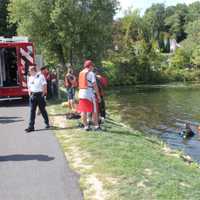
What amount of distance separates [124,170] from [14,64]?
14.0m

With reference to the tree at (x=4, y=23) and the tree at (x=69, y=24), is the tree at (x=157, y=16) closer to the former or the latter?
the tree at (x=4, y=23)

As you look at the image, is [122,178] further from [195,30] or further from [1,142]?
[195,30]

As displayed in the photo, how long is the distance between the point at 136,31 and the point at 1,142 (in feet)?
221

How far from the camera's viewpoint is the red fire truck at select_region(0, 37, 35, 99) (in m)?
21.2

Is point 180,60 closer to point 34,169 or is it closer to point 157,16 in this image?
point 157,16

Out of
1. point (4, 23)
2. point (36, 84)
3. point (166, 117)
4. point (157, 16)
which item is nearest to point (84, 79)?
point (36, 84)

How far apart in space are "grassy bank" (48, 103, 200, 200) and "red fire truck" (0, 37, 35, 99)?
8756 mm

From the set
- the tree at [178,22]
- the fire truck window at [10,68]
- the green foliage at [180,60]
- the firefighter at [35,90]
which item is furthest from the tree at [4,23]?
the tree at [178,22]

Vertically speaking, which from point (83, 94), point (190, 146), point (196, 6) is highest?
point (196, 6)

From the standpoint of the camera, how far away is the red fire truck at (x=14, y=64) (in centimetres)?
2122

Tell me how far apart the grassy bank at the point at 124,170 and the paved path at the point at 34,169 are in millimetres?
261

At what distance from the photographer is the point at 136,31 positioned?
78.3 metres

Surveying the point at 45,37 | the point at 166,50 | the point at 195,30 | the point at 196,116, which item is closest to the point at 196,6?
the point at 166,50

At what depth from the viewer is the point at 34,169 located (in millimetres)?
9367
